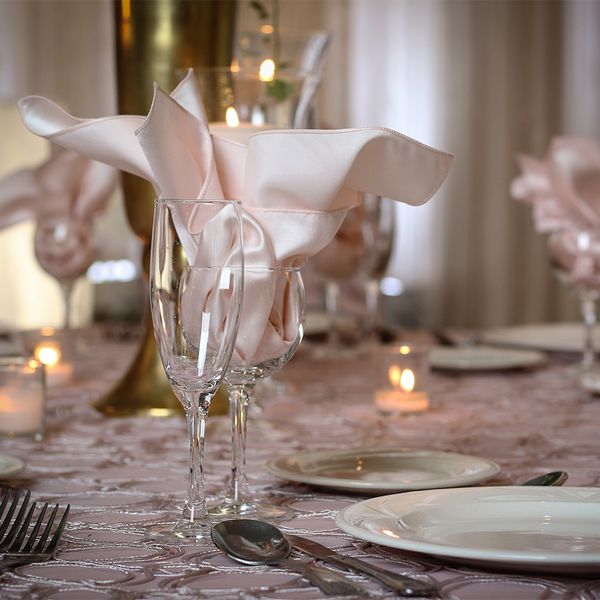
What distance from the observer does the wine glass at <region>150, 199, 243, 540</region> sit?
29.5 inches

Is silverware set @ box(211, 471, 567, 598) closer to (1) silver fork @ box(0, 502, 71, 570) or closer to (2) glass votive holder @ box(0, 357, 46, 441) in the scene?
(1) silver fork @ box(0, 502, 71, 570)

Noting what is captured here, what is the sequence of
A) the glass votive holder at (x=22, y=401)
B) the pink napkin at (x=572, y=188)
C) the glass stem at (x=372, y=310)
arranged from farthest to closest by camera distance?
the glass stem at (x=372, y=310) → the pink napkin at (x=572, y=188) → the glass votive holder at (x=22, y=401)

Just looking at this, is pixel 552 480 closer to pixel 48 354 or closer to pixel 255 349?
pixel 255 349

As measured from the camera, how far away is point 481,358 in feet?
5.88

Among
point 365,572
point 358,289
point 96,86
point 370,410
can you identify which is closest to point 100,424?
point 370,410

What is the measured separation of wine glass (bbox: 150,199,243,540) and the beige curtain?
495 cm

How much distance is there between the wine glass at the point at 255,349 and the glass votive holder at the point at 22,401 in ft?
1.33

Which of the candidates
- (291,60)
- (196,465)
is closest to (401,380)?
(291,60)

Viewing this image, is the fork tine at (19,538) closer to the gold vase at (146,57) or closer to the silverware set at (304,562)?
the silverware set at (304,562)

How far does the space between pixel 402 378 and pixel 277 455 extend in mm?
320

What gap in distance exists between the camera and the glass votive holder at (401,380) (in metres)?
1.35

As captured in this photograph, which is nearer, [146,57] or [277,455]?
[277,455]

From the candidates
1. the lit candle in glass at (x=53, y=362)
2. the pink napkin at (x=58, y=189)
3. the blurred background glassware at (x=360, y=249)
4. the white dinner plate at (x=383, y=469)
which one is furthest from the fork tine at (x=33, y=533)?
the blurred background glassware at (x=360, y=249)

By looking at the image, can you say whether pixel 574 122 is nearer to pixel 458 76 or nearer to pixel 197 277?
pixel 458 76
